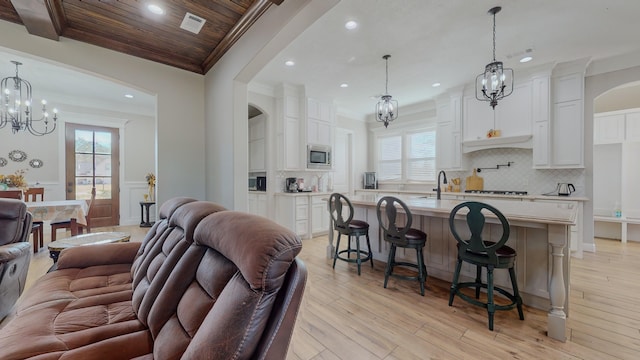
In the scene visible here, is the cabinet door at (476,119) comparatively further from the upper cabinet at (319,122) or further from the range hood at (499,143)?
the upper cabinet at (319,122)

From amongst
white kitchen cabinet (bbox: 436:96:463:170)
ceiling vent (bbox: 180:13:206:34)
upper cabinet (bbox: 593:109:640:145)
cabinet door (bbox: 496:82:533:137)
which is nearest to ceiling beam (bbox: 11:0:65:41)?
ceiling vent (bbox: 180:13:206:34)

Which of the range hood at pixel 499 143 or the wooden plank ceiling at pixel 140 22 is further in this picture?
the range hood at pixel 499 143

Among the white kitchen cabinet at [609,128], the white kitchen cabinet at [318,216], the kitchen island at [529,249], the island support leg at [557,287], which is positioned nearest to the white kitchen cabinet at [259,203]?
the white kitchen cabinet at [318,216]

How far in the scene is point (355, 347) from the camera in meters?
1.78

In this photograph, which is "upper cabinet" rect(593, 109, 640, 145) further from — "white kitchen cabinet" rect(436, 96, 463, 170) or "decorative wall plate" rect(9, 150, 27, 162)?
"decorative wall plate" rect(9, 150, 27, 162)

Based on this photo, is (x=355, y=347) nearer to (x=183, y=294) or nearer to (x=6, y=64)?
(x=183, y=294)

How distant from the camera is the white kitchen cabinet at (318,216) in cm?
502

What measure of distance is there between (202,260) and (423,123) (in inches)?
235

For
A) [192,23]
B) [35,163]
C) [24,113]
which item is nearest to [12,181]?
[35,163]

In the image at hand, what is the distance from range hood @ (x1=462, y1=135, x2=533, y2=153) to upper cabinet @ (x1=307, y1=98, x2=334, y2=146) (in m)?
2.72

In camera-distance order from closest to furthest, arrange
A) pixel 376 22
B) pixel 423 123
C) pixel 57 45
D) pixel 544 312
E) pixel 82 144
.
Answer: pixel 544 312, pixel 57 45, pixel 376 22, pixel 82 144, pixel 423 123

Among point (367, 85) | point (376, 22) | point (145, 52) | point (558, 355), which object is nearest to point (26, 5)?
point (145, 52)

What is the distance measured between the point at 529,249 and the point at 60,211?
5650mm

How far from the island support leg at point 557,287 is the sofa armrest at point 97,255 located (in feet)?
11.0
